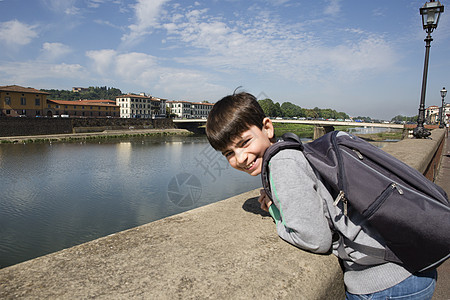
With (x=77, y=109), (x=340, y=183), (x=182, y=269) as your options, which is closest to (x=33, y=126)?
(x=77, y=109)

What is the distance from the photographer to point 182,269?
96 cm

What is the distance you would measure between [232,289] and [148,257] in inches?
14.7

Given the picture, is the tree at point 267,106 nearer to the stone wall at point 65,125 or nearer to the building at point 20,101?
the stone wall at point 65,125

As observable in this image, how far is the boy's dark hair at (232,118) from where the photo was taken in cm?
129

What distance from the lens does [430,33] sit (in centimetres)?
705

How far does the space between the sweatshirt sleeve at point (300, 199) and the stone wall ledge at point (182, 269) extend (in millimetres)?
91

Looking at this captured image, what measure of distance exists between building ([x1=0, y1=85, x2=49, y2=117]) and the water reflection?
80.9ft

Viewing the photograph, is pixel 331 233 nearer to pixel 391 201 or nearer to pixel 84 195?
pixel 391 201

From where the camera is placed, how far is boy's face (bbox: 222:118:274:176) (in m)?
1.32

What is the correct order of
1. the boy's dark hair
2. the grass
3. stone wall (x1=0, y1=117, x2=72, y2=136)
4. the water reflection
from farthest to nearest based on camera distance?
stone wall (x1=0, y1=117, x2=72, y2=136) → the grass → the water reflection → the boy's dark hair

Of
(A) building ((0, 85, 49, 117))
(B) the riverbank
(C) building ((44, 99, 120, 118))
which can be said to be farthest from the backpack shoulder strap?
(C) building ((44, 99, 120, 118))

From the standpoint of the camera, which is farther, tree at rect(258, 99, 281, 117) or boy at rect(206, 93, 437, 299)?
tree at rect(258, 99, 281, 117)

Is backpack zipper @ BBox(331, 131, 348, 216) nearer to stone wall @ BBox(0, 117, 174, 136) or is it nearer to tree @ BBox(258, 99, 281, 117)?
tree @ BBox(258, 99, 281, 117)

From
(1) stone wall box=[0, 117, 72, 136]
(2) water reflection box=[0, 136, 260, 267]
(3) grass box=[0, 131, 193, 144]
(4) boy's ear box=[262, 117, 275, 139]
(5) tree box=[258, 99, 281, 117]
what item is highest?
(5) tree box=[258, 99, 281, 117]
